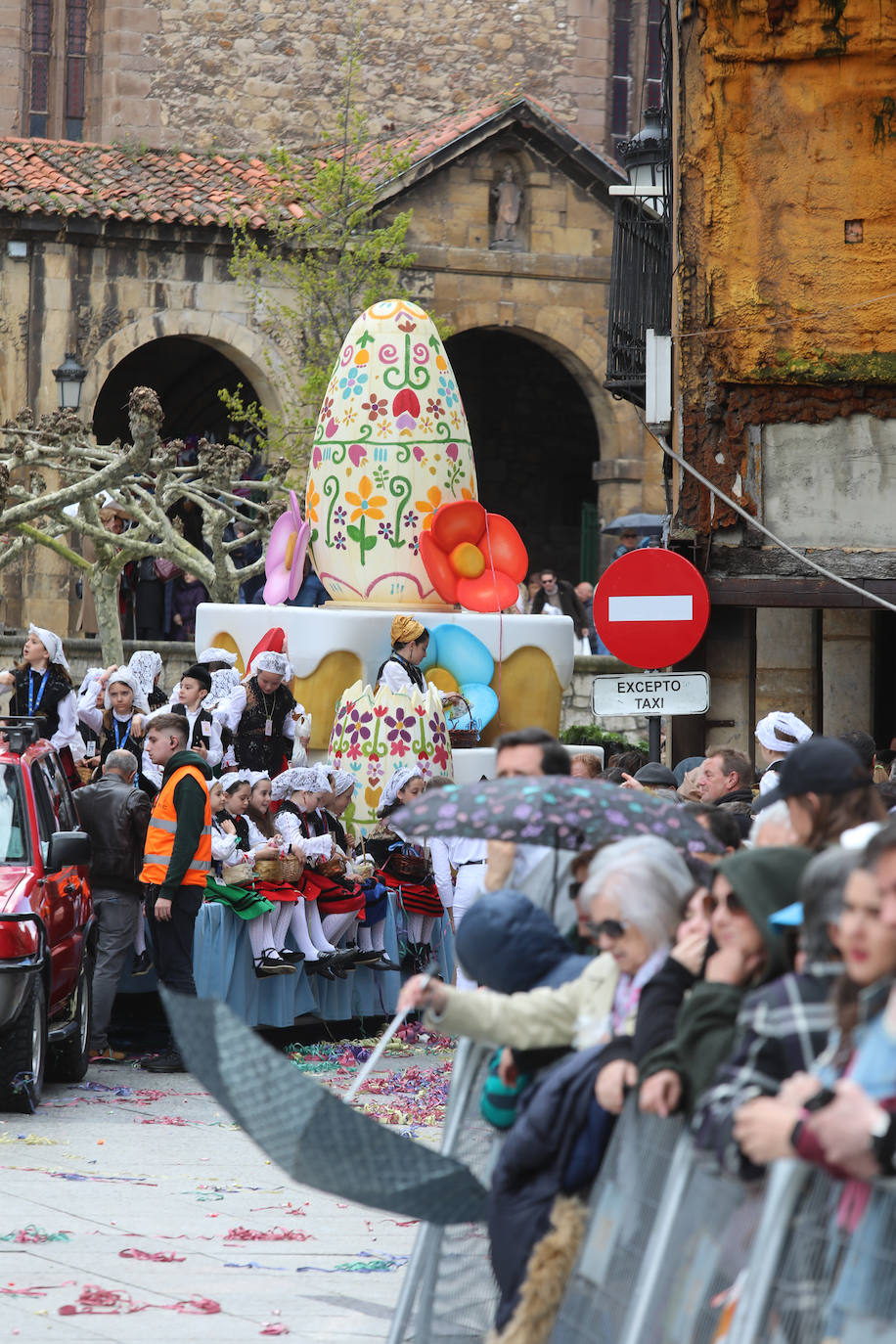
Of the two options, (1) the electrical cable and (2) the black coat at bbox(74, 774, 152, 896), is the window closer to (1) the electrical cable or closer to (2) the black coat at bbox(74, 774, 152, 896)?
(1) the electrical cable

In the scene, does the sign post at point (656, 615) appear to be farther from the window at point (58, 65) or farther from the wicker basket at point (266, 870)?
the window at point (58, 65)

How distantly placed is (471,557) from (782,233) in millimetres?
3036

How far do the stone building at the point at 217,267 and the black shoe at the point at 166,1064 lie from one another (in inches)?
587

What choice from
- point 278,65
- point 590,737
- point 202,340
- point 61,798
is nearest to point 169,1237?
point 61,798

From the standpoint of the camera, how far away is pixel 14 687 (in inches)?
492

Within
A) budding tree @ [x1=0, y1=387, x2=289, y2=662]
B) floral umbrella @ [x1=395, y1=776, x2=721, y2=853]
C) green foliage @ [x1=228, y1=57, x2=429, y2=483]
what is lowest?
floral umbrella @ [x1=395, y1=776, x2=721, y2=853]

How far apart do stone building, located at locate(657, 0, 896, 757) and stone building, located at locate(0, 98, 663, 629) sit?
13277mm

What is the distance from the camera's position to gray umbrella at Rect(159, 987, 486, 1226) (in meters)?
4.29

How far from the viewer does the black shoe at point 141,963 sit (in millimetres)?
10844

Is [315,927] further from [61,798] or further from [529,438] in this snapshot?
[529,438]

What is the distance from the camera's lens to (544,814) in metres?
4.90

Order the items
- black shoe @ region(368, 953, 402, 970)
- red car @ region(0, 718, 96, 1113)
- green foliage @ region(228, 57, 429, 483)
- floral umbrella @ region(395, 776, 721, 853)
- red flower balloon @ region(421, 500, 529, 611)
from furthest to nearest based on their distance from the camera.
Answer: green foliage @ region(228, 57, 429, 483) < red flower balloon @ region(421, 500, 529, 611) < black shoe @ region(368, 953, 402, 970) < red car @ region(0, 718, 96, 1113) < floral umbrella @ region(395, 776, 721, 853)

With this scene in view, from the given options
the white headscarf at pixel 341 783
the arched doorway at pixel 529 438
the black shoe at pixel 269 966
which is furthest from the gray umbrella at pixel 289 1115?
the arched doorway at pixel 529 438

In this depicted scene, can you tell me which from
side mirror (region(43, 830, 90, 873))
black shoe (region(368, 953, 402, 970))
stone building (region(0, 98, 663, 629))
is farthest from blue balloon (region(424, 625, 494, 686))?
stone building (region(0, 98, 663, 629))
